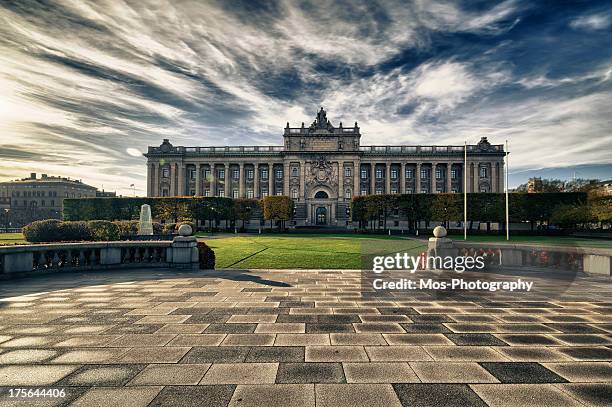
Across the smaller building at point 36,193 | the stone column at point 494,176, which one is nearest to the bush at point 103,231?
the stone column at point 494,176

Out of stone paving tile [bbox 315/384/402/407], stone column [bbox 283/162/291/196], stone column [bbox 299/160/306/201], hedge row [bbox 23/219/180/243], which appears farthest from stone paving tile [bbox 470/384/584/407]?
stone column [bbox 283/162/291/196]

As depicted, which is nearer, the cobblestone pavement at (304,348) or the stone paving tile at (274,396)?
the stone paving tile at (274,396)

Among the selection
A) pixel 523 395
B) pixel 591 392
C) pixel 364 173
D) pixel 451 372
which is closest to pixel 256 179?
pixel 364 173

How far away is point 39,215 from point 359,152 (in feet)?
361

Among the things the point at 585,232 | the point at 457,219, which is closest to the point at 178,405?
the point at 457,219

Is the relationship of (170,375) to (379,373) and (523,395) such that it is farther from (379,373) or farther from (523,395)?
(523,395)

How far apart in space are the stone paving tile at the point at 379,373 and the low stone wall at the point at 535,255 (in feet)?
34.4

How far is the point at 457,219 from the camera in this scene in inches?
2057

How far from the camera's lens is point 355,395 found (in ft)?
13.6

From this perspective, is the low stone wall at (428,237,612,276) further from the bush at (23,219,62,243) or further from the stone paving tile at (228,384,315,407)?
the bush at (23,219,62,243)

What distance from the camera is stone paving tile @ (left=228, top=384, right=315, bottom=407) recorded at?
392 centimetres

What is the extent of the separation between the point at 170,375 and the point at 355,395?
292 centimetres

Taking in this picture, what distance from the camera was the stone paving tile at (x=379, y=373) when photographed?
4555 millimetres

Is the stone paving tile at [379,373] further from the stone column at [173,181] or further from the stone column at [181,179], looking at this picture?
the stone column at [173,181]
